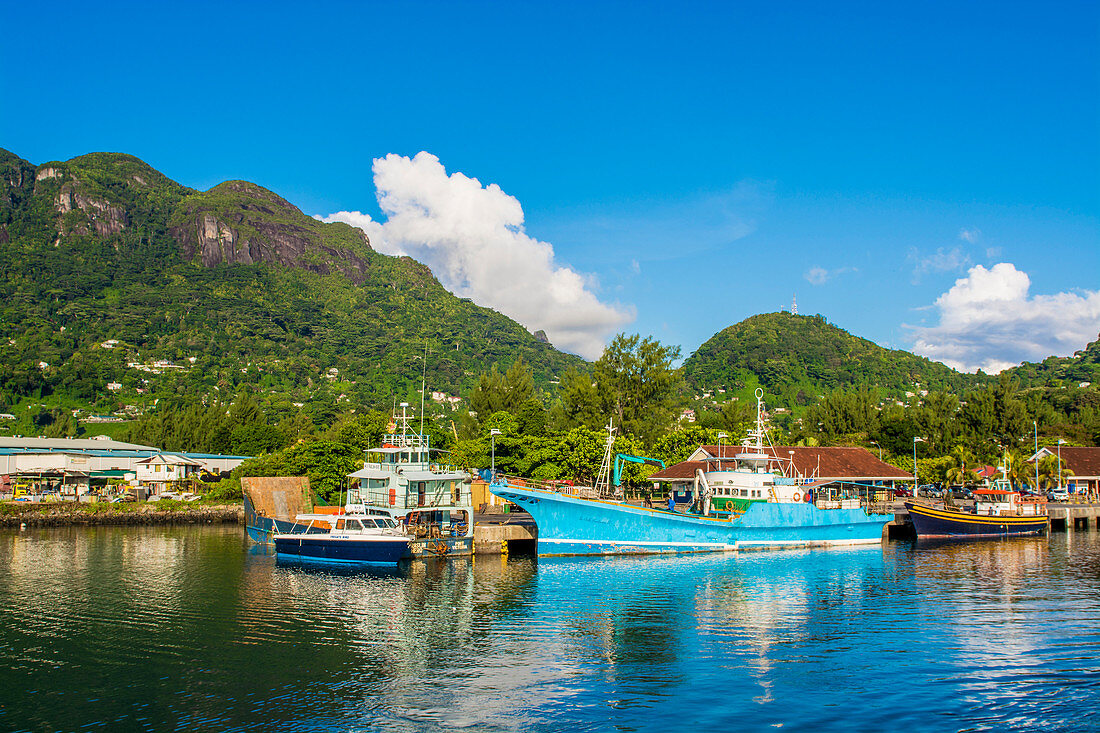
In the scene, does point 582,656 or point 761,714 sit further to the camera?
point 582,656

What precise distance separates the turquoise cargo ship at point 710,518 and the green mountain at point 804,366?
118110mm

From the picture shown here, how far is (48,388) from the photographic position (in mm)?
130875

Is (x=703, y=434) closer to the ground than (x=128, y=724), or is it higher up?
higher up

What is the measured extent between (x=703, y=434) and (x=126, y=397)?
110529 millimetres

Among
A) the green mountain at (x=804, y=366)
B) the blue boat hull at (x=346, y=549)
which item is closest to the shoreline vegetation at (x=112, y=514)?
the blue boat hull at (x=346, y=549)

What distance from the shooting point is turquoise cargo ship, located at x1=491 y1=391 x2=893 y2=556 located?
3881 centimetres

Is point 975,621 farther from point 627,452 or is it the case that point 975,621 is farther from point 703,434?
point 703,434

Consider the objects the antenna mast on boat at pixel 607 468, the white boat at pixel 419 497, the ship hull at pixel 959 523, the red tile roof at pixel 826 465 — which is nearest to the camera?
the white boat at pixel 419 497

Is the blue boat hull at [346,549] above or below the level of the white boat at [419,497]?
below

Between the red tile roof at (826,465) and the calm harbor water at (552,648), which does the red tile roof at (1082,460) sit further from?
the calm harbor water at (552,648)

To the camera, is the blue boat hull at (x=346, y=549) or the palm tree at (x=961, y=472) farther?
the palm tree at (x=961, y=472)

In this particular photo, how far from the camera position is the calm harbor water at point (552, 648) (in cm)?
1575

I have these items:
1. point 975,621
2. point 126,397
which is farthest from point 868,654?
point 126,397

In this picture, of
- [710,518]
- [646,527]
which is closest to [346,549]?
[646,527]
